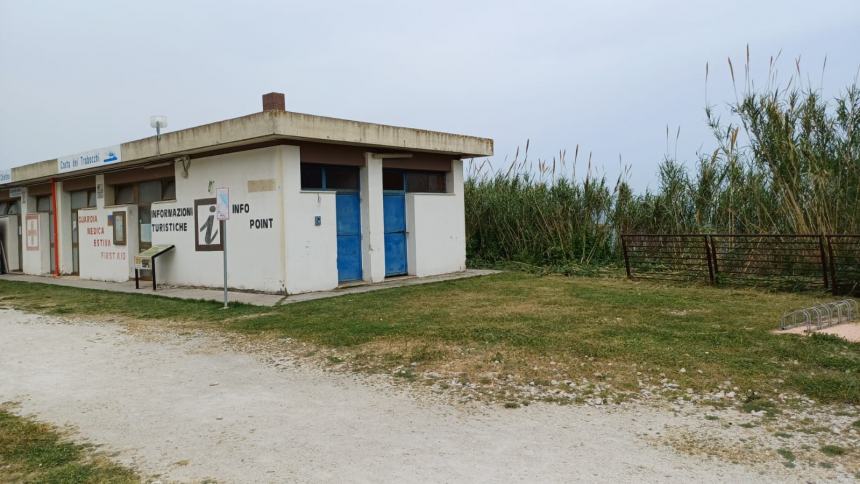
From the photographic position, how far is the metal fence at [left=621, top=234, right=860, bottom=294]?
408 inches

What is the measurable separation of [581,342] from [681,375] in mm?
1497

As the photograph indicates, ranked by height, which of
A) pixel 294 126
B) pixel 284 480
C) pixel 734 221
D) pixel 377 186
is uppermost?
pixel 294 126

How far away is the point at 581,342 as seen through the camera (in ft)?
23.7

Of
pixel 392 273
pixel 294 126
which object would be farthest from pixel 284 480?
pixel 392 273

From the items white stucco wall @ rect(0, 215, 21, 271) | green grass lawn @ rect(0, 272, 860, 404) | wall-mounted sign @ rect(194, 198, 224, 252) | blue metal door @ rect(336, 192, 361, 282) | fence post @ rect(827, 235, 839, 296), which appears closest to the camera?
green grass lawn @ rect(0, 272, 860, 404)

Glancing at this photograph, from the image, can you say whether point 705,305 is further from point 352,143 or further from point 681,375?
point 352,143

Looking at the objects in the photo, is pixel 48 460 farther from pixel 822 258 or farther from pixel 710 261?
pixel 710 261

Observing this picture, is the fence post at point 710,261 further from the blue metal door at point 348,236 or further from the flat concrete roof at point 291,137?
the blue metal door at point 348,236

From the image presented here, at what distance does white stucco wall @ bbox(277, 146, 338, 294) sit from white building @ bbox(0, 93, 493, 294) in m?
0.02

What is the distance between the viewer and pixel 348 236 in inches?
550

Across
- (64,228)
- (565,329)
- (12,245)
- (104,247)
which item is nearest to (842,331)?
(565,329)

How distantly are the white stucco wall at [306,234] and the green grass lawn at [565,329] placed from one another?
55.1 inches

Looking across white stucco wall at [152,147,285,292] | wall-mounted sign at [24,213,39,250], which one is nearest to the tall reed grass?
white stucco wall at [152,147,285,292]

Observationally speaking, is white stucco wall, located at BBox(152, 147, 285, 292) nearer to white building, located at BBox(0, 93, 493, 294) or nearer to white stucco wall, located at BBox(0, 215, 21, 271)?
white building, located at BBox(0, 93, 493, 294)
